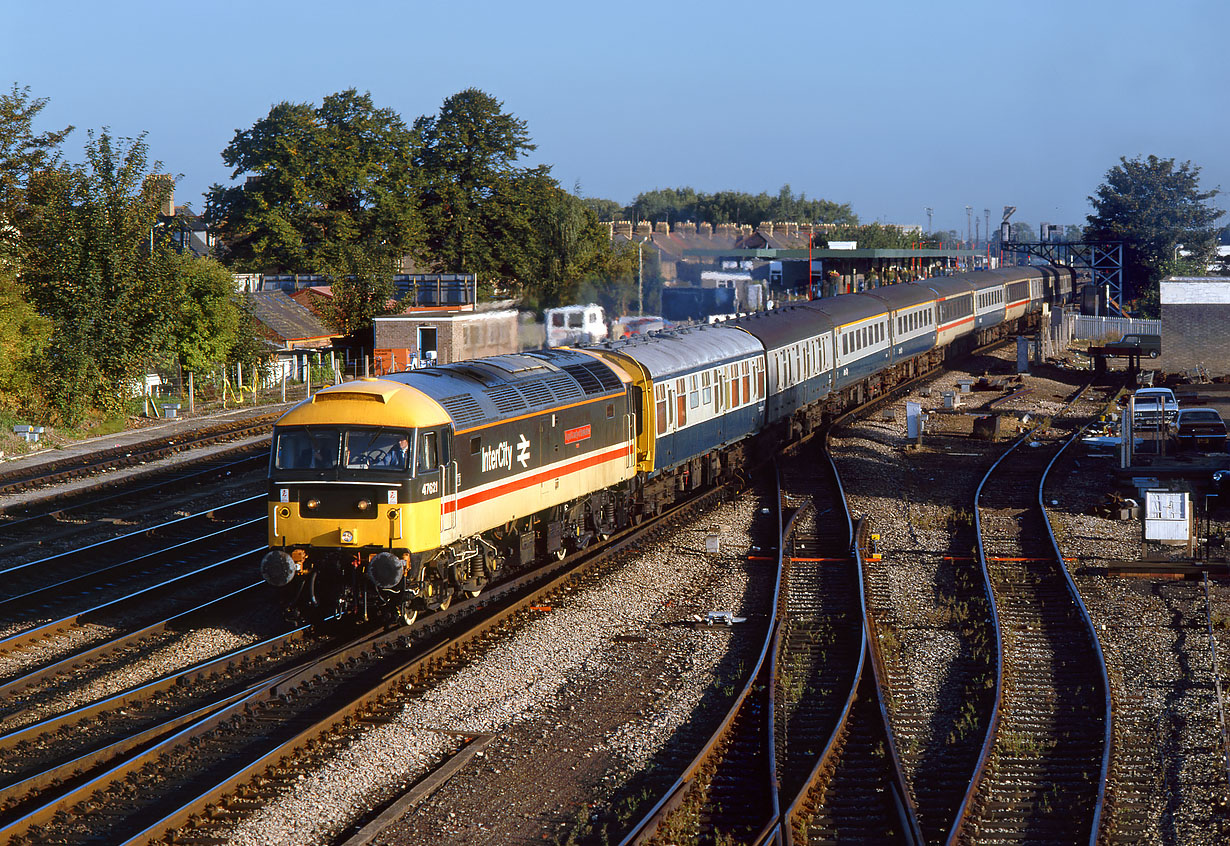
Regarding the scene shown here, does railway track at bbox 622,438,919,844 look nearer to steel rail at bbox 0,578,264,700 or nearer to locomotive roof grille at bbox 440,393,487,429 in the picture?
locomotive roof grille at bbox 440,393,487,429

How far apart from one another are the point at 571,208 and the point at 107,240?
36.4 m

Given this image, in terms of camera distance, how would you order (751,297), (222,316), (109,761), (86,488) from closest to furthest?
(109,761)
(86,488)
(222,316)
(751,297)

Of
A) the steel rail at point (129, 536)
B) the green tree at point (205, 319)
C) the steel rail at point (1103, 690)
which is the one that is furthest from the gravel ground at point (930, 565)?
the green tree at point (205, 319)

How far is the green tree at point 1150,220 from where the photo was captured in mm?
77875

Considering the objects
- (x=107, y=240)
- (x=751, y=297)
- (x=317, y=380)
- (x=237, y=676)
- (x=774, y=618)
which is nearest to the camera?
(x=237, y=676)

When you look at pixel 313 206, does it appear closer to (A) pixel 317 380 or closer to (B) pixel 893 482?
(A) pixel 317 380

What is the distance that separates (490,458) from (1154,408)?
20.1 metres

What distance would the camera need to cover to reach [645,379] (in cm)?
2155

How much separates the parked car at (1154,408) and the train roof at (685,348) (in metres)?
8.58

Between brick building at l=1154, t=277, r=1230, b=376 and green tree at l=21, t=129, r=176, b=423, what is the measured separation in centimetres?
3171

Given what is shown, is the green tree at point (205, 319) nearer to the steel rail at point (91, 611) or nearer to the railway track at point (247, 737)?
the steel rail at point (91, 611)

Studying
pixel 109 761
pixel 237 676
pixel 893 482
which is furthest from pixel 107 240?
pixel 109 761

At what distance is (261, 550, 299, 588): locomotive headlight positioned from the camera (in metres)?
14.8

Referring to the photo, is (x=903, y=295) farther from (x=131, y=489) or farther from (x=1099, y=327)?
(x=131, y=489)
